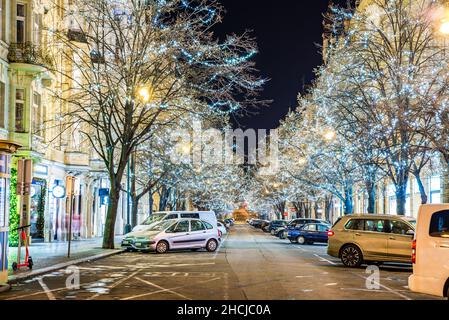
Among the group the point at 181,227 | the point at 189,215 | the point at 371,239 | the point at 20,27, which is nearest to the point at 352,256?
the point at 371,239

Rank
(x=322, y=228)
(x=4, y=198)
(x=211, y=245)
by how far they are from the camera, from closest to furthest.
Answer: (x=4, y=198)
(x=211, y=245)
(x=322, y=228)

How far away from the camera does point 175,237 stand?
31.0 m

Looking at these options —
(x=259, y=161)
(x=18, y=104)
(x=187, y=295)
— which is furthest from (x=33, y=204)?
(x=259, y=161)

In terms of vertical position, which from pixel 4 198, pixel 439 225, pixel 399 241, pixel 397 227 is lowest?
pixel 399 241

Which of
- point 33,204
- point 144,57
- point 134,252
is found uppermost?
point 144,57

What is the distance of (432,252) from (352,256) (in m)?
10.9

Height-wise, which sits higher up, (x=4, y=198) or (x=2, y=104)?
(x=2, y=104)

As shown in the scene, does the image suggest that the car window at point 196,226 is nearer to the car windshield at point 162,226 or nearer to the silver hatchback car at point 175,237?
the silver hatchback car at point 175,237

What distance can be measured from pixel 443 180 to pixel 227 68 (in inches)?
733

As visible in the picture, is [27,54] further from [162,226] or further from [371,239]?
[371,239]

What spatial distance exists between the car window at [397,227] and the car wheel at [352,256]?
1264 millimetres

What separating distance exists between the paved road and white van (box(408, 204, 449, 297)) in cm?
192

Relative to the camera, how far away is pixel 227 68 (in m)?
29.2
